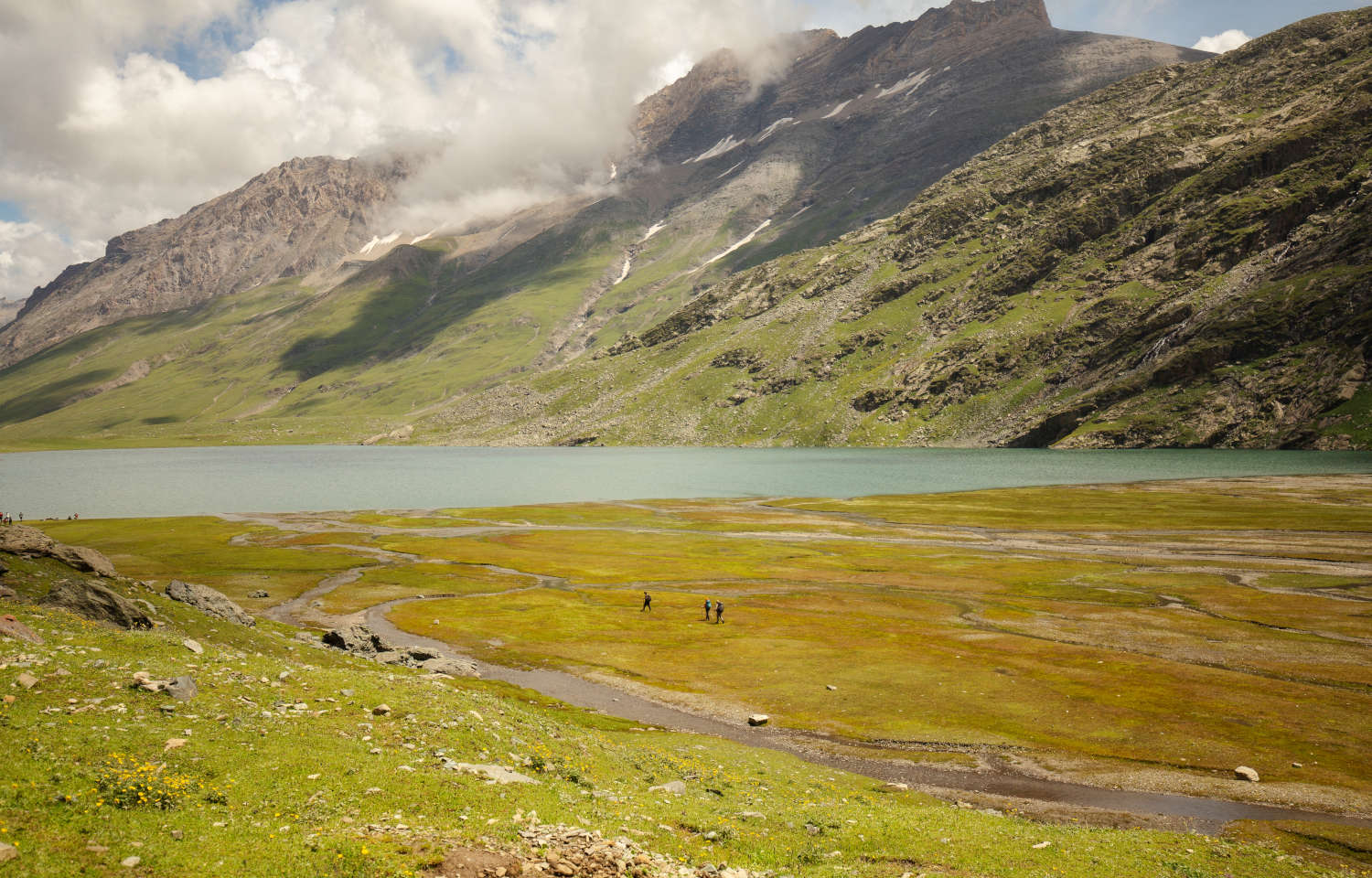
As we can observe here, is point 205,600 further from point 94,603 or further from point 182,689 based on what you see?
point 182,689

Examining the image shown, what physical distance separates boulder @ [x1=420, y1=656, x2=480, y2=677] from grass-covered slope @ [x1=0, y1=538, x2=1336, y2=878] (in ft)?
50.0

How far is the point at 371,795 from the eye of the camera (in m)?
19.5

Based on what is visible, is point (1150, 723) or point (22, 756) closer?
point (22, 756)

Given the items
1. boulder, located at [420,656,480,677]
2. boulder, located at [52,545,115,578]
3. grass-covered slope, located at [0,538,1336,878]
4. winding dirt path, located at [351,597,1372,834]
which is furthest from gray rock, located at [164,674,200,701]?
winding dirt path, located at [351,597,1372,834]

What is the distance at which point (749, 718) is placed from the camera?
41.9 m

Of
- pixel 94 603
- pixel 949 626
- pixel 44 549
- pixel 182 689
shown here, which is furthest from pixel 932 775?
pixel 44 549

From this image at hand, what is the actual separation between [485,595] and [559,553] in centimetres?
2703

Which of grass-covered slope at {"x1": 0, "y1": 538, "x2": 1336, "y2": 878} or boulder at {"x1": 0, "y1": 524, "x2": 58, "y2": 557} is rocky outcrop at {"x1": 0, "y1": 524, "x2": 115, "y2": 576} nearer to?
boulder at {"x1": 0, "y1": 524, "x2": 58, "y2": 557}

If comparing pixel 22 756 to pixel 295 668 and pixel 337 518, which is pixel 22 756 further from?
pixel 337 518

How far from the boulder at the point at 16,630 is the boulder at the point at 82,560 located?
1436cm

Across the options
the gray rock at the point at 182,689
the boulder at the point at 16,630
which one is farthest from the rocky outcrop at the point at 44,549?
the gray rock at the point at 182,689

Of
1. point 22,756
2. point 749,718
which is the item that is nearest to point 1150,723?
point 749,718

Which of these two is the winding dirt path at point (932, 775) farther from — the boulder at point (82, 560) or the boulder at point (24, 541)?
the boulder at point (24, 541)

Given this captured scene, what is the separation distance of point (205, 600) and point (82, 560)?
703 cm
